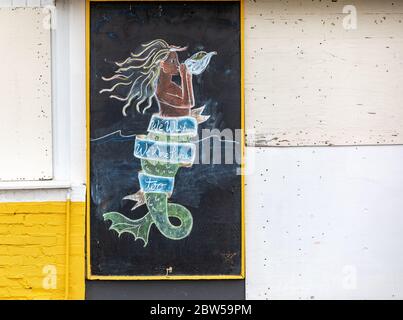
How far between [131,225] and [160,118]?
103cm

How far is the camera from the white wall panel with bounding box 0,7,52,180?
6.47 m

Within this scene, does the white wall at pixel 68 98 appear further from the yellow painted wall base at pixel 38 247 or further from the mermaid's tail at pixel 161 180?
the mermaid's tail at pixel 161 180

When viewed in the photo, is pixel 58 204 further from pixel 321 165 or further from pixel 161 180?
pixel 321 165

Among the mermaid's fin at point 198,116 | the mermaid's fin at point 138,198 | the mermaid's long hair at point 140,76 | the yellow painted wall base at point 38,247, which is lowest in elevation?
the yellow painted wall base at point 38,247

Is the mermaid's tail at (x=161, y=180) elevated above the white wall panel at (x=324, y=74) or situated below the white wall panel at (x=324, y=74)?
below

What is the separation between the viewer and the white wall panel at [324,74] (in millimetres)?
6562

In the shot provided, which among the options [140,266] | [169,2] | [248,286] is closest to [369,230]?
[248,286]

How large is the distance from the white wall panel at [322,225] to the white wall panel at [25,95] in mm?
1991

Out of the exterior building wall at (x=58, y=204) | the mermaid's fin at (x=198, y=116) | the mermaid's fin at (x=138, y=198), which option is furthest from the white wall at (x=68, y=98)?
the mermaid's fin at (x=198, y=116)

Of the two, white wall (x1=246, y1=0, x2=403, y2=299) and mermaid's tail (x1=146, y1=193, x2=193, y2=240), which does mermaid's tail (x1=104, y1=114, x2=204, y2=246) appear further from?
white wall (x1=246, y1=0, x2=403, y2=299)

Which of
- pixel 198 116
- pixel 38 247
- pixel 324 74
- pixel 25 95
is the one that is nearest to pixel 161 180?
pixel 198 116

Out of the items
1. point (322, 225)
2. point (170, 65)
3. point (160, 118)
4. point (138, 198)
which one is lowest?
point (322, 225)

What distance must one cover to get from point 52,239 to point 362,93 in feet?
10.5

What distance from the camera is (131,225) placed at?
652cm
